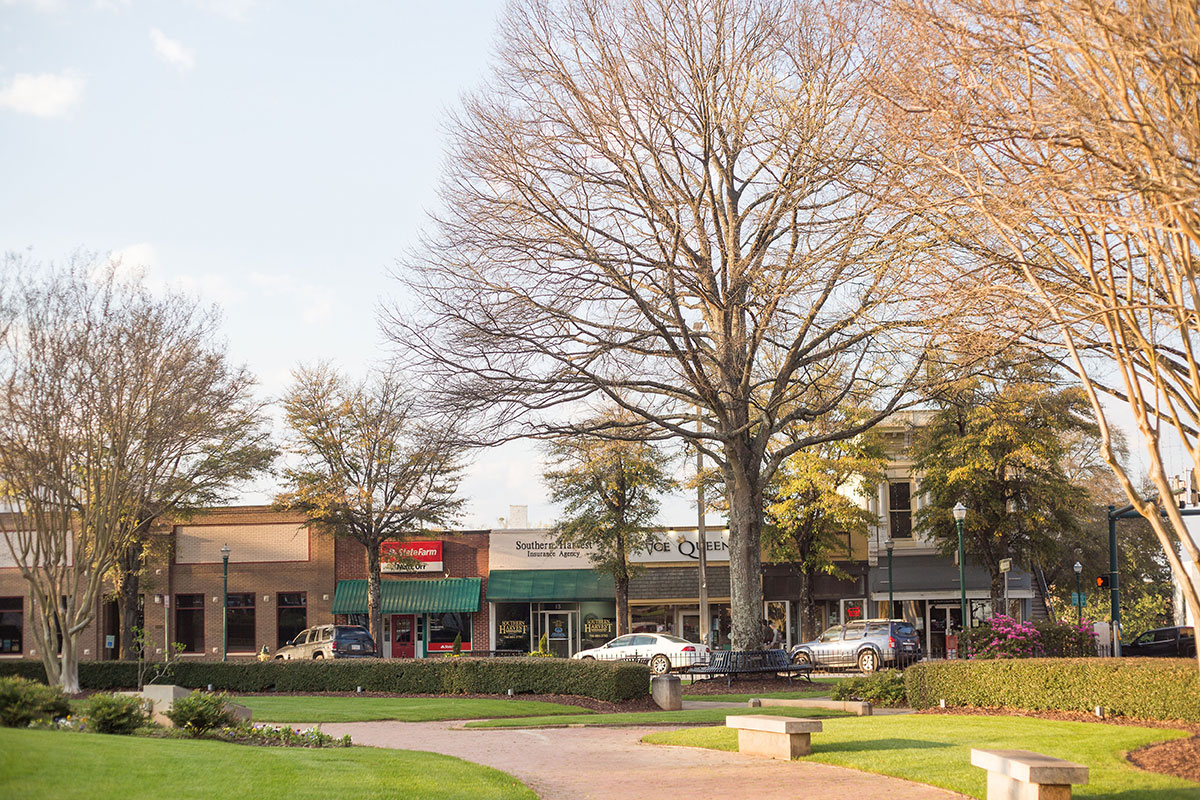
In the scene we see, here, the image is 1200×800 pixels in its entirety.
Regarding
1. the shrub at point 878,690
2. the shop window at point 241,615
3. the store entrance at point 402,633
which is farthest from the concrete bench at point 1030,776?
the shop window at point 241,615

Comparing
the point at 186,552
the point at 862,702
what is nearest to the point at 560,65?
the point at 862,702

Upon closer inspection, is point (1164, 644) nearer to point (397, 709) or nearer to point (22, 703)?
point (397, 709)

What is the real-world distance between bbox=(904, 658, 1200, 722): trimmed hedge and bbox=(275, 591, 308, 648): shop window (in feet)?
104

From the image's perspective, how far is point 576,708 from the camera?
22.6 metres

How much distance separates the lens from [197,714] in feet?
44.1

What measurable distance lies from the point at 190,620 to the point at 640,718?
32983 mm

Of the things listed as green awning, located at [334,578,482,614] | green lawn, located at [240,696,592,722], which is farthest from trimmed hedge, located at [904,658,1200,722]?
green awning, located at [334,578,482,614]

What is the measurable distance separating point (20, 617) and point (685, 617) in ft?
92.2

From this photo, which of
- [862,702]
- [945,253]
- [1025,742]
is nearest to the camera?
[1025,742]

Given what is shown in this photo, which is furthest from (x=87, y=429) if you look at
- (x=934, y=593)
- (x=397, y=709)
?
(x=934, y=593)

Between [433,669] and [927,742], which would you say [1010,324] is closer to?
[927,742]

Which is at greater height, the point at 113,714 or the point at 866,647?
the point at 113,714

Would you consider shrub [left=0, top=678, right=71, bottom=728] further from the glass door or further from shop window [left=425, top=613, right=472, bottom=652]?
the glass door

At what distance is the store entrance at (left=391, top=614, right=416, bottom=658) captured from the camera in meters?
45.9
